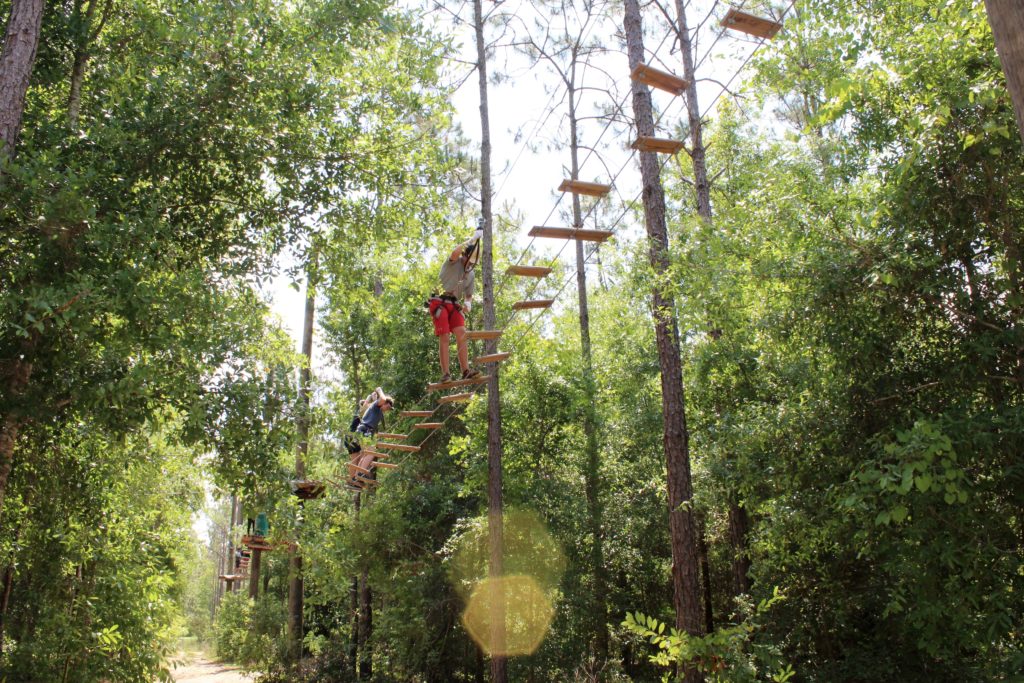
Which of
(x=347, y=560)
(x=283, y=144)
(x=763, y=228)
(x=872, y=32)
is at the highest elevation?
(x=872, y=32)

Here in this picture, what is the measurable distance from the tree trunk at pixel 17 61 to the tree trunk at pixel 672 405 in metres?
6.49

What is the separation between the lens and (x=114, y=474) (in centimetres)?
950

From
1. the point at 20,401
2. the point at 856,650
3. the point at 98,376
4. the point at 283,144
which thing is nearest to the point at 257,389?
the point at 98,376

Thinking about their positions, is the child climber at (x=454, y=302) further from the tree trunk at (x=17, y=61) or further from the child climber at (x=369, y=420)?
the tree trunk at (x=17, y=61)

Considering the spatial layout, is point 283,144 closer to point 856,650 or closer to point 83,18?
point 83,18

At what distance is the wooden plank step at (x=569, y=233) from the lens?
23.2ft

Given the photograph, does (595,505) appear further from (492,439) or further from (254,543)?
(254,543)

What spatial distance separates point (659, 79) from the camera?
19.3ft

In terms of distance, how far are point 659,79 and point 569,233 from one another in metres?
1.88

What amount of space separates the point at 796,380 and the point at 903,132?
3977mm

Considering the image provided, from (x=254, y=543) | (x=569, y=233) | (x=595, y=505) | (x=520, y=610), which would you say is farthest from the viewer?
(x=254, y=543)

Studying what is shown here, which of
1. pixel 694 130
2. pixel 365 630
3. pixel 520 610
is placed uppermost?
pixel 694 130

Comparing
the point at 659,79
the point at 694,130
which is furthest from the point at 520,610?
the point at 659,79

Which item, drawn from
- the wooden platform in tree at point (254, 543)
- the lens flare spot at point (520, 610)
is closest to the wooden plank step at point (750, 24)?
the lens flare spot at point (520, 610)
